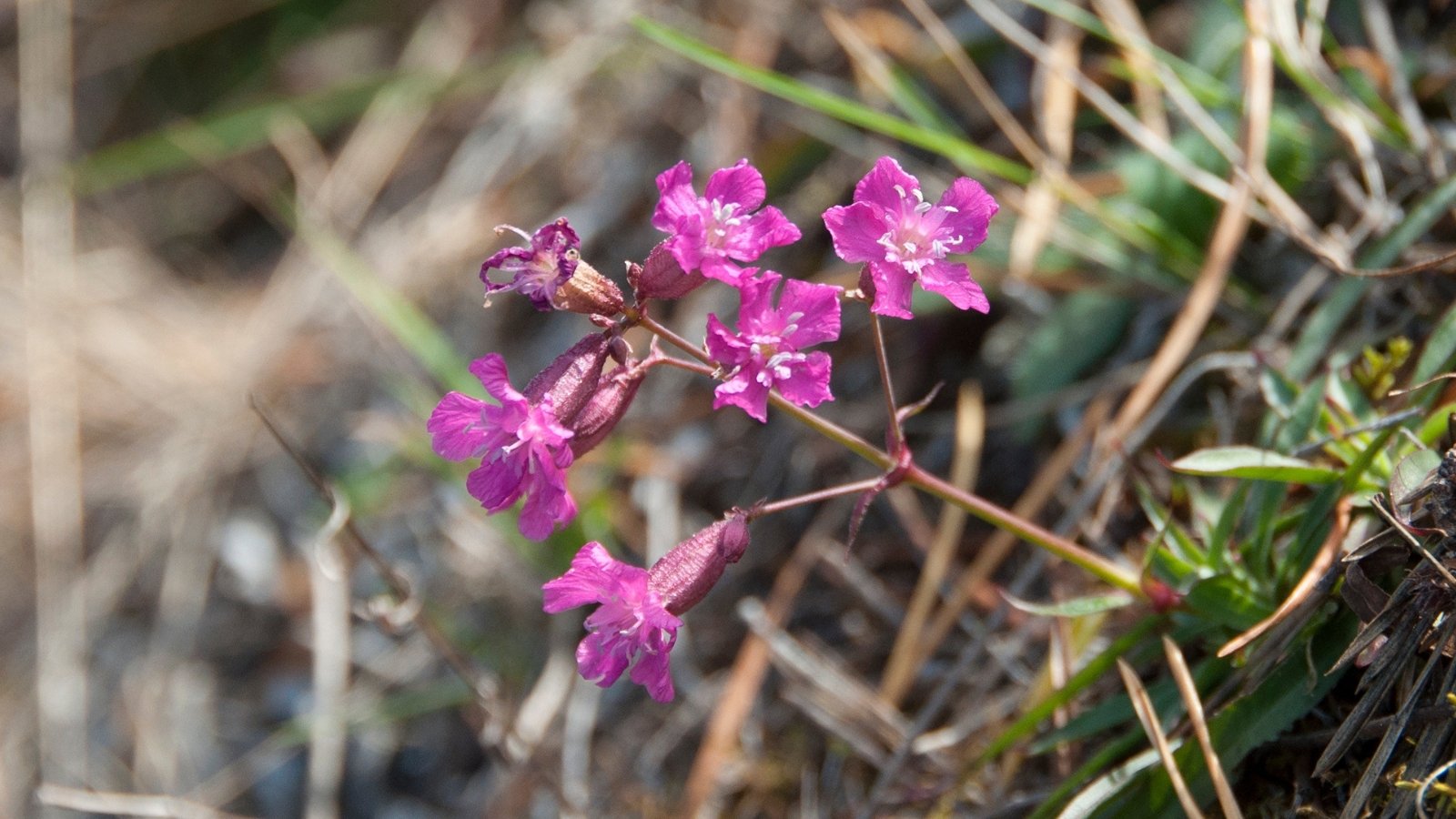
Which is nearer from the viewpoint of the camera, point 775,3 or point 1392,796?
point 1392,796

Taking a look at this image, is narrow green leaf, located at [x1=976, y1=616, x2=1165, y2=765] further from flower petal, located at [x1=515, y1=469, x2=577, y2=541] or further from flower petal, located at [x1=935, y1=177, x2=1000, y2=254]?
flower petal, located at [x1=515, y1=469, x2=577, y2=541]

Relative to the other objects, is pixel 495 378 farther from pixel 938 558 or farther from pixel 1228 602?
pixel 938 558

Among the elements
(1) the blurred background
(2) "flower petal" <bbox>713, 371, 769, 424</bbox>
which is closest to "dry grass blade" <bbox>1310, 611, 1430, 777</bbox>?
(1) the blurred background

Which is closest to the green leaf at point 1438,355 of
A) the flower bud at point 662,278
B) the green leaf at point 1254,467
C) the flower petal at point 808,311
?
the green leaf at point 1254,467

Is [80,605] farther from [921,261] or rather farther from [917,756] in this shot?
[921,261]

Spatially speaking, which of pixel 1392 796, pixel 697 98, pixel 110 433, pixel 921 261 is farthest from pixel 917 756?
pixel 110 433

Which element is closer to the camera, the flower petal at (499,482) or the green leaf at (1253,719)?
the flower petal at (499,482)

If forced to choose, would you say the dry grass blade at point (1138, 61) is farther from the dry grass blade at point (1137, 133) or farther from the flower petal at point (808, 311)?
the flower petal at point (808, 311)
